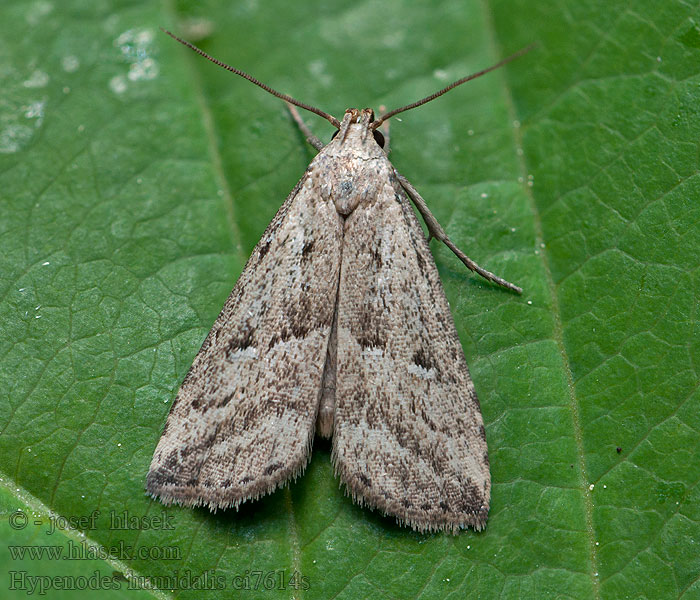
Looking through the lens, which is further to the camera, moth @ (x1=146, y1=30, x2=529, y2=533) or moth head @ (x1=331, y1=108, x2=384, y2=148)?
moth head @ (x1=331, y1=108, x2=384, y2=148)

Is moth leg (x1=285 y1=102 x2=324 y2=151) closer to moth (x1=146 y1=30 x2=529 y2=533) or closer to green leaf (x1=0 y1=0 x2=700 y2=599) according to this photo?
green leaf (x1=0 y1=0 x2=700 y2=599)

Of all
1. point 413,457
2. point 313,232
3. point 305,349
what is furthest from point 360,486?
point 313,232

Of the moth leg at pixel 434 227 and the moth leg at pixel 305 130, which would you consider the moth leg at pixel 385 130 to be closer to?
the moth leg at pixel 434 227

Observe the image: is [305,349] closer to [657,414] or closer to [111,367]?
[111,367]

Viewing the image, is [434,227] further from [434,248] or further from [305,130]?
[305,130]

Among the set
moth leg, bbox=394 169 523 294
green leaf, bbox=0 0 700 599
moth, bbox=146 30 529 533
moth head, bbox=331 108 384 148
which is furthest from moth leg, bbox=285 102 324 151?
moth leg, bbox=394 169 523 294

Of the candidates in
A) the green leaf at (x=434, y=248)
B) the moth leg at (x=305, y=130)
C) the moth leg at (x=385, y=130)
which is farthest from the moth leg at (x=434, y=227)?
the moth leg at (x=305, y=130)
